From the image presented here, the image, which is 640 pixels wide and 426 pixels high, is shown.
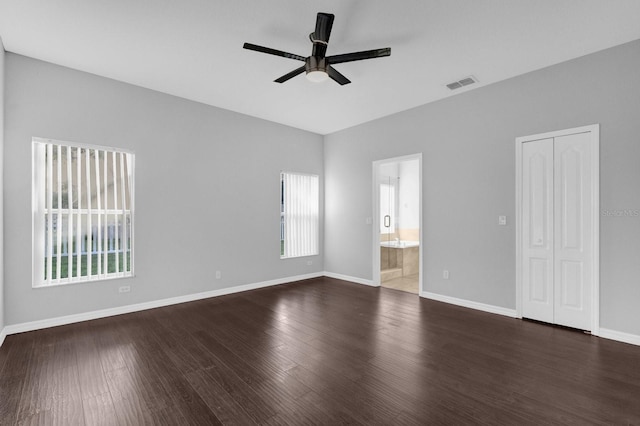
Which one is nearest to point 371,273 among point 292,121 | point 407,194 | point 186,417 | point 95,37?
point 407,194

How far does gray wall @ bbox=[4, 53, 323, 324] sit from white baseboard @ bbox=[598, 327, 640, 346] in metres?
4.50

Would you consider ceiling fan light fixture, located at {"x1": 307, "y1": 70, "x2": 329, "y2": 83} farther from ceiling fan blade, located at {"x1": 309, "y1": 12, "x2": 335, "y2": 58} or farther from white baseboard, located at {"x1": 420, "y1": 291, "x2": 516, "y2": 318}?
white baseboard, located at {"x1": 420, "y1": 291, "x2": 516, "y2": 318}

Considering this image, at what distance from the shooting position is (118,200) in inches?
160

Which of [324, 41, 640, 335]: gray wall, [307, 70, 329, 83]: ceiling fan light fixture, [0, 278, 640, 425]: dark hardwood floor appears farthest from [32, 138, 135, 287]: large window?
[324, 41, 640, 335]: gray wall

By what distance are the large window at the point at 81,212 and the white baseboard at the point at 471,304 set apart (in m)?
4.39

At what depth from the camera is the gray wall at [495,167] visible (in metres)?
3.16

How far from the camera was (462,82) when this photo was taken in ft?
13.3

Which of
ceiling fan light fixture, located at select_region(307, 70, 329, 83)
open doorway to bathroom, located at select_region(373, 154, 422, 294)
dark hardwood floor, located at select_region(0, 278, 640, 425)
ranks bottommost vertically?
dark hardwood floor, located at select_region(0, 278, 640, 425)

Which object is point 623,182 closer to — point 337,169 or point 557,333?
point 557,333

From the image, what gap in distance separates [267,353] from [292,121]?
417 cm

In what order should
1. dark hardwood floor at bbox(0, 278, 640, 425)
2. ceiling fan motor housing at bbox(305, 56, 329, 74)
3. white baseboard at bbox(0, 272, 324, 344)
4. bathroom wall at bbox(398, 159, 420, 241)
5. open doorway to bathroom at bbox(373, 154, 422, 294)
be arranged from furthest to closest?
bathroom wall at bbox(398, 159, 420, 241)
open doorway to bathroom at bbox(373, 154, 422, 294)
white baseboard at bbox(0, 272, 324, 344)
ceiling fan motor housing at bbox(305, 56, 329, 74)
dark hardwood floor at bbox(0, 278, 640, 425)

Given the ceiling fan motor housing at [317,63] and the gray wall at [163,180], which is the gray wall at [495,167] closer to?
the gray wall at [163,180]

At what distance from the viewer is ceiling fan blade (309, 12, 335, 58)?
2400 millimetres

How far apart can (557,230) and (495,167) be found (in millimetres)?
1056
